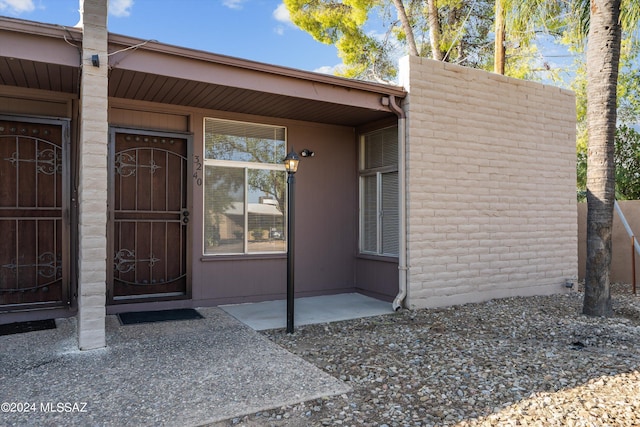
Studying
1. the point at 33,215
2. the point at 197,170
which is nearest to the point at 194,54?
the point at 197,170

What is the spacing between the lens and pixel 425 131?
5.83 meters

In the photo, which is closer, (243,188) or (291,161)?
(291,161)

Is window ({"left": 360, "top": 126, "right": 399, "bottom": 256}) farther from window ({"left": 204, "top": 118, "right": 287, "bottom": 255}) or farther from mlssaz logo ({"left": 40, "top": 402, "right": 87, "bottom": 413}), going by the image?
mlssaz logo ({"left": 40, "top": 402, "right": 87, "bottom": 413})

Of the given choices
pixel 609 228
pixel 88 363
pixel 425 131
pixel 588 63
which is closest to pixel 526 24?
pixel 588 63

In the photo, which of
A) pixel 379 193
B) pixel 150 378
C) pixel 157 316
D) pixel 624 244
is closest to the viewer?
pixel 150 378

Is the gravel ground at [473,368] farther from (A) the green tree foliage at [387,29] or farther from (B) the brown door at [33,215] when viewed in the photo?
(A) the green tree foliage at [387,29]

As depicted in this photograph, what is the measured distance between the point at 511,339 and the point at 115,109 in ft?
16.6

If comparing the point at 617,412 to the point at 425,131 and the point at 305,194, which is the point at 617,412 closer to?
the point at 425,131

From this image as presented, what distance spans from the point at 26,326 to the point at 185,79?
302cm

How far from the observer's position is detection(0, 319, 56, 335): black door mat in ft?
14.6

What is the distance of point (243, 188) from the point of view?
6051 millimetres

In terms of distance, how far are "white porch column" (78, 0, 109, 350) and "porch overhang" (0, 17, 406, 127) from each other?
11 cm

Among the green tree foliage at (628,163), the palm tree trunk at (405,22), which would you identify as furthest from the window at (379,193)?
the green tree foliage at (628,163)

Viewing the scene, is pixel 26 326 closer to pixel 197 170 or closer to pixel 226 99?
pixel 197 170
